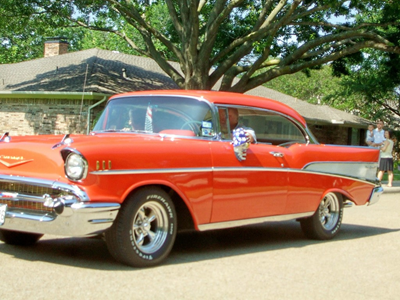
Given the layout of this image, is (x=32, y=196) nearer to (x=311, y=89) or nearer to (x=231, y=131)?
(x=231, y=131)

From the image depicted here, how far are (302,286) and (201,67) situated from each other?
44.6 ft

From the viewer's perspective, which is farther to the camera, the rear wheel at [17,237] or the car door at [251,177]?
the rear wheel at [17,237]

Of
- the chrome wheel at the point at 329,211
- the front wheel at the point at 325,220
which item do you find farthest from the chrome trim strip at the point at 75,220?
the chrome wheel at the point at 329,211

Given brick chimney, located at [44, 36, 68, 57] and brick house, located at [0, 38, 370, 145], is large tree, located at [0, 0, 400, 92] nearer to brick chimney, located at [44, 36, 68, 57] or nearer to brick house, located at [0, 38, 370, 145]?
brick house, located at [0, 38, 370, 145]

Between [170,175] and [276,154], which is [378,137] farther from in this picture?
[170,175]

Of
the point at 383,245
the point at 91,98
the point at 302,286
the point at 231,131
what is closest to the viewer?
the point at 302,286

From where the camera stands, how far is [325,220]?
336 inches

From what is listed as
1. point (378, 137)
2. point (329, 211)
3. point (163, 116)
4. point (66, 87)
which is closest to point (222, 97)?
point (163, 116)

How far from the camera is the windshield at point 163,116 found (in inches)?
272

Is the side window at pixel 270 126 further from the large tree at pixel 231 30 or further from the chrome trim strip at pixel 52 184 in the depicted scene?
the large tree at pixel 231 30

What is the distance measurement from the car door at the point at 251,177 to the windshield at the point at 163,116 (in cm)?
26

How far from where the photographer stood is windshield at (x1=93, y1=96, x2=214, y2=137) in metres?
6.91

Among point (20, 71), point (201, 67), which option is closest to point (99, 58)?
point (20, 71)

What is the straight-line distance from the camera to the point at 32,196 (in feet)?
19.1
